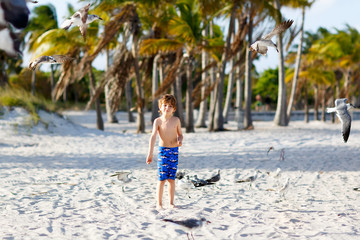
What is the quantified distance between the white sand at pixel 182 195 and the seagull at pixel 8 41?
87.3 inches

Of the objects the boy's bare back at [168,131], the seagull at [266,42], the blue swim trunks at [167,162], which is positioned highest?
the seagull at [266,42]

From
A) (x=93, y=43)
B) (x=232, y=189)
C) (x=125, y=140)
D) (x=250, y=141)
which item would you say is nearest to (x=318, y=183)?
(x=232, y=189)

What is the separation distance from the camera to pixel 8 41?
0.96 metres

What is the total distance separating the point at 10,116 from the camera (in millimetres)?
11312

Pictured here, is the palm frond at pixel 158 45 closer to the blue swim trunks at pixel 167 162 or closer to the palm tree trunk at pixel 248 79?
the palm tree trunk at pixel 248 79

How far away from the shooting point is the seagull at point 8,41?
3.11 ft

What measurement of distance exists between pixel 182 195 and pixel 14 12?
147 inches

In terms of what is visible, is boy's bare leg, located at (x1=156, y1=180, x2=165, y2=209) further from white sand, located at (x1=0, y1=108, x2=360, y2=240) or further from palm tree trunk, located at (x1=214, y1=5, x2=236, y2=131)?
palm tree trunk, located at (x1=214, y1=5, x2=236, y2=131)

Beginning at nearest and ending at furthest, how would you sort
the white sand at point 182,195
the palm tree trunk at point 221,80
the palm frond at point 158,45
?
the white sand at point 182,195, the palm frond at point 158,45, the palm tree trunk at point 221,80

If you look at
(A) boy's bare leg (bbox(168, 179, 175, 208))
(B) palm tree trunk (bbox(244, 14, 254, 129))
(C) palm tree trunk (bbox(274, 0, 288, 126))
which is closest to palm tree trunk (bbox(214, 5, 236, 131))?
(B) palm tree trunk (bbox(244, 14, 254, 129))

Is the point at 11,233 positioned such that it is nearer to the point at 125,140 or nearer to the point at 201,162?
the point at 201,162

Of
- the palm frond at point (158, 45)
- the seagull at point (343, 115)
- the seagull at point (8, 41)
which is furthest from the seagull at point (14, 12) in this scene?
the palm frond at point (158, 45)

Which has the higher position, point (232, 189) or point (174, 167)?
point (174, 167)

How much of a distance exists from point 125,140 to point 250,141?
151 inches
